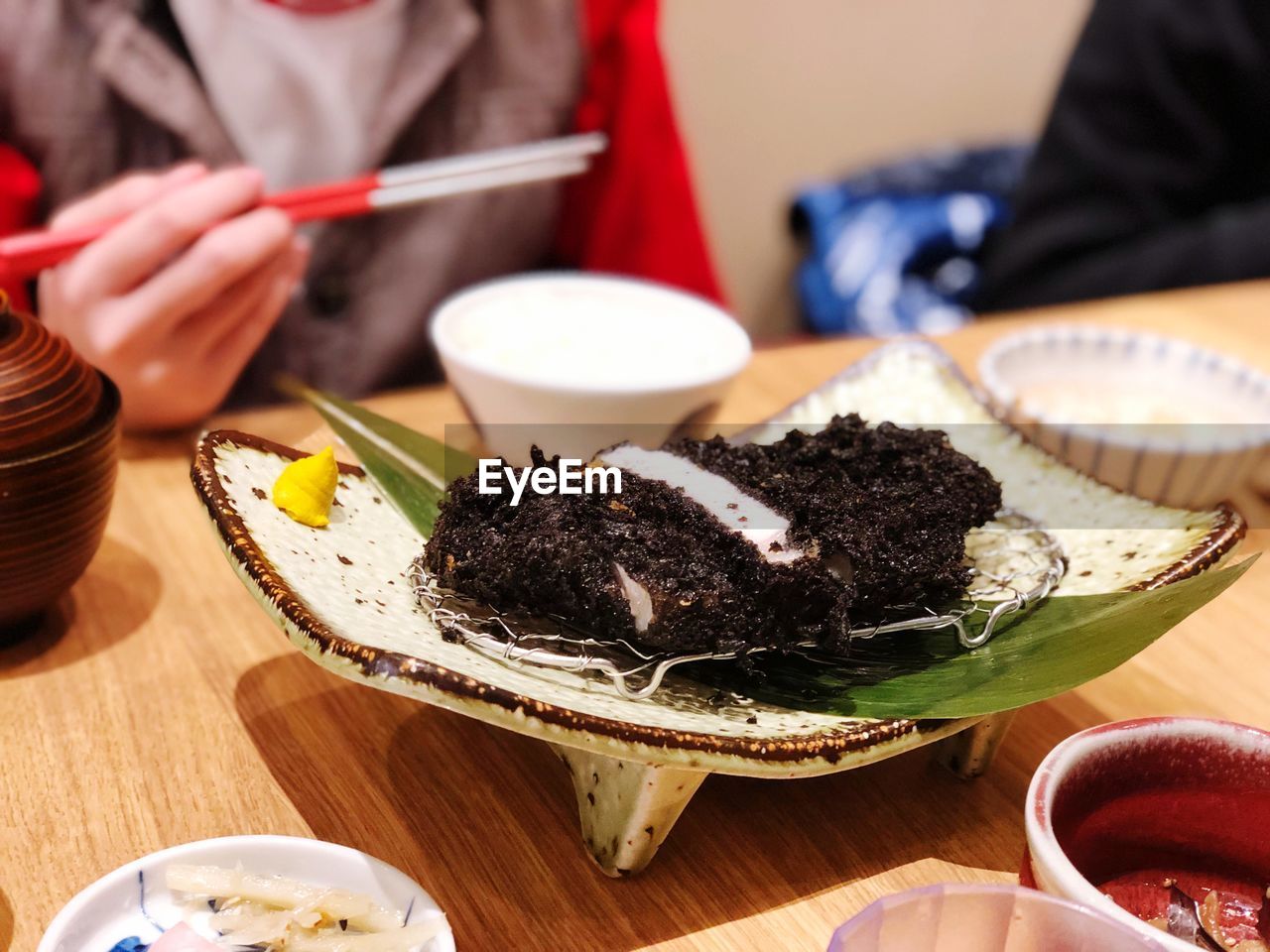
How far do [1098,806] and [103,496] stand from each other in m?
1.06

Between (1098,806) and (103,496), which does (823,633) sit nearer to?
(1098,806)

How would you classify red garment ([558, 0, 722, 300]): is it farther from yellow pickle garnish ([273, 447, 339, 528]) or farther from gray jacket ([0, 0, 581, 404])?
yellow pickle garnish ([273, 447, 339, 528])

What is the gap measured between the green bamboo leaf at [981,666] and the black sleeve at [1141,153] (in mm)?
2208

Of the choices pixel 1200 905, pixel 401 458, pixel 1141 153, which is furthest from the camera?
pixel 1141 153

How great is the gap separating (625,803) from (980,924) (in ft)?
1.00

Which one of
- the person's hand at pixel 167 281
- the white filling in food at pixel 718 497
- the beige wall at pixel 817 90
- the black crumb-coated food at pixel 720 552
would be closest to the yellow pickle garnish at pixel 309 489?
the black crumb-coated food at pixel 720 552

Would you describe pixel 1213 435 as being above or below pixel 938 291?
above

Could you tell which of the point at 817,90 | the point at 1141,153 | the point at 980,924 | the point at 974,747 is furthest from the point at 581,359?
the point at 817,90

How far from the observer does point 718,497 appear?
110cm

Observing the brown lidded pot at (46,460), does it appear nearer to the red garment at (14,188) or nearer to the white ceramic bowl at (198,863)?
the white ceramic bowl at (198,863)

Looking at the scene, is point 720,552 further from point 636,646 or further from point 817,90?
point 817,90

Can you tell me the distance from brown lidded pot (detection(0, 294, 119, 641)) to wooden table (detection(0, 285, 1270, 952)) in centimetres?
14

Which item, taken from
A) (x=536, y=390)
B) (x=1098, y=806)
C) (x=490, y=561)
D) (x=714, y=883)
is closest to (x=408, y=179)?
(x=536, y=390)

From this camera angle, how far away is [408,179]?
71.5 inches
